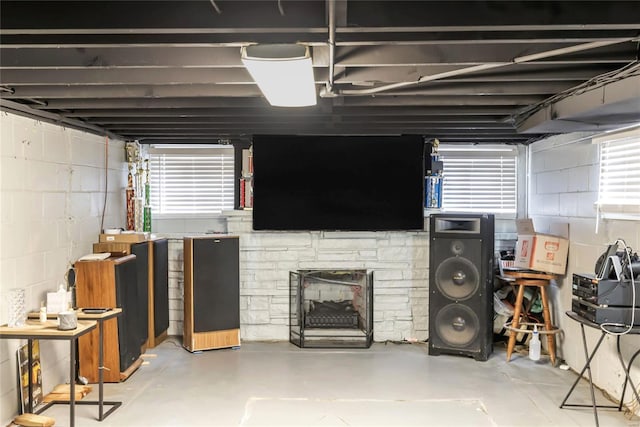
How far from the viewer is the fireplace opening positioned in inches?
206

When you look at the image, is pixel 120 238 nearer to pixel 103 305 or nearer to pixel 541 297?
pixel 103 305

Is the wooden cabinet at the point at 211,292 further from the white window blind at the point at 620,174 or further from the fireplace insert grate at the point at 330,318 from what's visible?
the white window blind at the point at 620,174

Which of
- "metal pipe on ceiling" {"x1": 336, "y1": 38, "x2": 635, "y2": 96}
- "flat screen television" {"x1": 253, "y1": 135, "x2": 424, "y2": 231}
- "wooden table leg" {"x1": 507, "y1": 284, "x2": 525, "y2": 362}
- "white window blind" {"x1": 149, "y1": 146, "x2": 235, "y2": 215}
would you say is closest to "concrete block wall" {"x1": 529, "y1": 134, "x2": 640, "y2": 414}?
"wooden table leg" {"x1": 507, "y1": 284, "x2": 525, "y2": 362}

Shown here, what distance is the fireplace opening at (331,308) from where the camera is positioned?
5.23 meters

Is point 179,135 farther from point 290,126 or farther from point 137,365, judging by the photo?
point 137,365

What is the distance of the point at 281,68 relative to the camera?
2.38 m

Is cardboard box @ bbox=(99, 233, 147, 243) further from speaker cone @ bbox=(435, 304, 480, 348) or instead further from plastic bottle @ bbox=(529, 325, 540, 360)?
plastic bottle @ bbox=(529, 325, 540, 360)

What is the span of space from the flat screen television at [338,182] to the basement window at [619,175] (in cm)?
163

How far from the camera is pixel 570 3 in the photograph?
2129mm

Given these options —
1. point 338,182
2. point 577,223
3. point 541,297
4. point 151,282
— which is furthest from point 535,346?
point 151,282

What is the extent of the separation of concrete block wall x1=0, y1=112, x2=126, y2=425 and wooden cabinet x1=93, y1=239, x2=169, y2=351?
323 mm

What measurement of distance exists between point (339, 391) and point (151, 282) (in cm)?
204

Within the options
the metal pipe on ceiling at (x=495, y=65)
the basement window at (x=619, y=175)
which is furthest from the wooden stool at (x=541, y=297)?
the metal pipe on ceiling at (x=495, y=65)

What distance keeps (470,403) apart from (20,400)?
9.39 feet
